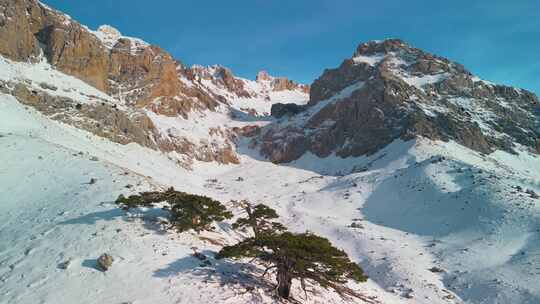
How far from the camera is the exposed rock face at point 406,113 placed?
3679 inches

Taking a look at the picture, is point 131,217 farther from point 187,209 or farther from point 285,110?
point 285,110

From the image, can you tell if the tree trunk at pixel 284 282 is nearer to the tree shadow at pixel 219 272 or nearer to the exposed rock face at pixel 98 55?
the tree shadow at pixel 219 272

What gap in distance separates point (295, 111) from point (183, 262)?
141755 mm

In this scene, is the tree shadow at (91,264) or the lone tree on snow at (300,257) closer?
the lone tree on snow at (300,257)

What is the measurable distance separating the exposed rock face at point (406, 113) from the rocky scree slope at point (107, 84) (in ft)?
84.8

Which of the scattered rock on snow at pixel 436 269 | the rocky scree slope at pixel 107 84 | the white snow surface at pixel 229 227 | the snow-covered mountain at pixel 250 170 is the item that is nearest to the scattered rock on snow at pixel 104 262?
the white snow surface at pixel 229 227

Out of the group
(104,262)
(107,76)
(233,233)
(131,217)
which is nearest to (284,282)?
(104,262)

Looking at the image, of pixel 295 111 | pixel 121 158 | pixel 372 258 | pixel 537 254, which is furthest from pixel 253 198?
pixel 295 111

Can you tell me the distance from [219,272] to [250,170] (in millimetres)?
81503

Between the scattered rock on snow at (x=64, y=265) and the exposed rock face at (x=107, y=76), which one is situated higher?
the exposed rock face at (x=107, y=76)

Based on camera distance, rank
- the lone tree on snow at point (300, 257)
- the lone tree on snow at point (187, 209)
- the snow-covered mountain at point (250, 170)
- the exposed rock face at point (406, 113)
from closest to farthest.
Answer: the lone tree on snow at point (300, 257)
the snow-covered mountain at point (250, 170)
the lone tree on snow at point (187, 209)
the exposed rock face at point (406, 113)

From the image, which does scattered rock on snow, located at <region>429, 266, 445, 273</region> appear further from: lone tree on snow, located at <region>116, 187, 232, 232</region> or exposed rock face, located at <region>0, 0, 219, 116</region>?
exposed rock face, located at <region>0, 0, 219, 116</region>

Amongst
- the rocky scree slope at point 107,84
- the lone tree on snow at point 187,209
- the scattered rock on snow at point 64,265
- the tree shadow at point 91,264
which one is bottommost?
the scattered rock on snow at point 64,265

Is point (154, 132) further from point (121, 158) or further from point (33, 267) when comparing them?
point (33, 267)
